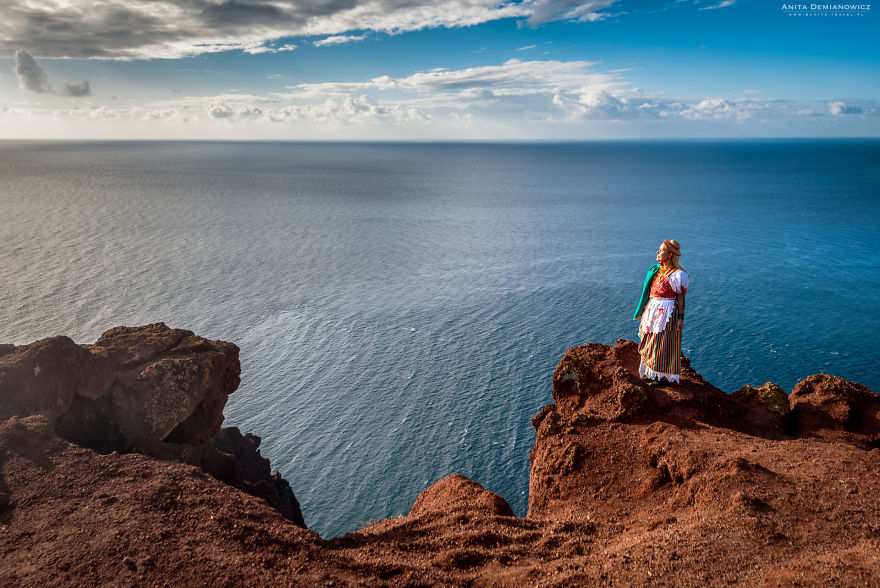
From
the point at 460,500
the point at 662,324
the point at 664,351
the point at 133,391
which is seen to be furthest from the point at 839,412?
the point at 133,391

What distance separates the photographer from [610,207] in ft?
427

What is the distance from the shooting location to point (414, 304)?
6012 cm

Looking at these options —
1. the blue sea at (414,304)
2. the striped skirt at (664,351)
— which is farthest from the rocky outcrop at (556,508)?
the blue sea at (414,304)

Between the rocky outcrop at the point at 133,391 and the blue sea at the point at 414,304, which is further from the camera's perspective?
the blue sea at the point at 414,304

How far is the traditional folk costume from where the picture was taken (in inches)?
742

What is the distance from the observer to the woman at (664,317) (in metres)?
18.8

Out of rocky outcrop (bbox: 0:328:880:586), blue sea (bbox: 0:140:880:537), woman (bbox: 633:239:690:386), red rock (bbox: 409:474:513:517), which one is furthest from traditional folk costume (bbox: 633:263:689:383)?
blue sea (bbox: 0:140:880:537)

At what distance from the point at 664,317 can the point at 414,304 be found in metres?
42.8

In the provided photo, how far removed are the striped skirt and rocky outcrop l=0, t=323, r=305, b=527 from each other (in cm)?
1681

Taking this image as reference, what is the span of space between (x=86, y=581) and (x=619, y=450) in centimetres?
1467

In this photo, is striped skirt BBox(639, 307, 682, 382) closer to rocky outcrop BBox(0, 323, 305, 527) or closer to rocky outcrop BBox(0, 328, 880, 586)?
rocky outcrop BBox(0, 328, 880, 586)

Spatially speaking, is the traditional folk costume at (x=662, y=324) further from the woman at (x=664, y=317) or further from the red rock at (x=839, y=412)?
the red rock at (x=839, y=412)

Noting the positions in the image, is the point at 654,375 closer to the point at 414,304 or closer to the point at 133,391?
the point at 133,391

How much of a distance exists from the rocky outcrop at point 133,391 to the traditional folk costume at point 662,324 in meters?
16.9
